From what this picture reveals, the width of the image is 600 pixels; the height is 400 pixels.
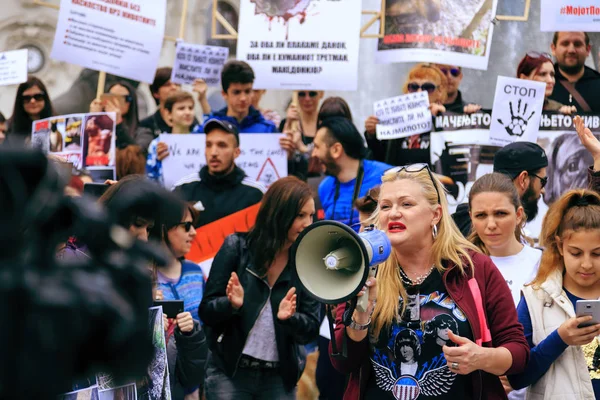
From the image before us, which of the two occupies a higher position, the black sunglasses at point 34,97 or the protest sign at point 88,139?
the black sunglasses at point 34,97

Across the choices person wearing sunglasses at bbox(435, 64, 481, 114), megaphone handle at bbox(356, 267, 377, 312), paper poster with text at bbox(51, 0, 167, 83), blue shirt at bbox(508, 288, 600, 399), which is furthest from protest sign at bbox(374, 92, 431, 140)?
megaphone handle at bbox(356, 267, 377, 312)

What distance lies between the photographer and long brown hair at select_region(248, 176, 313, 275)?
5707 millimetres

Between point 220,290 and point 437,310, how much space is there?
1921mm

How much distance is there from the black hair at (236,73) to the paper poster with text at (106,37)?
0.71 meters

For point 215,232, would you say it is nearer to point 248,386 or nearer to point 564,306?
point 248,386

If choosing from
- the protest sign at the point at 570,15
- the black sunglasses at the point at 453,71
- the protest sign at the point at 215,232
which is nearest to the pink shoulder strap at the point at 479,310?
the protest sign at the point at 215,232

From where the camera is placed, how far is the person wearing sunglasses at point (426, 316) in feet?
13.0

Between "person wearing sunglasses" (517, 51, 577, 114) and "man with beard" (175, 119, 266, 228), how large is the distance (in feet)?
7.56

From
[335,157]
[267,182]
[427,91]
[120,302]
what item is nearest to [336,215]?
[335,157]

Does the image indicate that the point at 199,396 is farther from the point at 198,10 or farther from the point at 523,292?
the point at 198,10

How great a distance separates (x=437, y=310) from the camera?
13.1ft

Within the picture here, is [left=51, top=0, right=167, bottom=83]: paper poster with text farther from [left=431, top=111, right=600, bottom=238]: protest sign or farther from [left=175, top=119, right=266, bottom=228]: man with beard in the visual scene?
[left=431, top=111, right=600, bottom=238]: protest sign

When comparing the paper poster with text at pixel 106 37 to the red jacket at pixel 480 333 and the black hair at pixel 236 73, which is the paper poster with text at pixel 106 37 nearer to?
the black hair at pixel 236 73

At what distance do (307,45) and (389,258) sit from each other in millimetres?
4582
